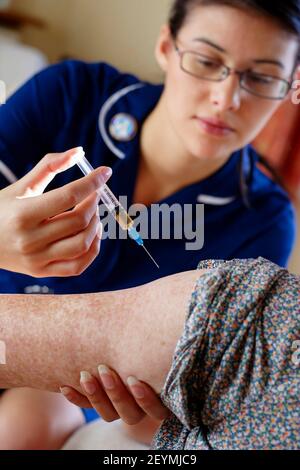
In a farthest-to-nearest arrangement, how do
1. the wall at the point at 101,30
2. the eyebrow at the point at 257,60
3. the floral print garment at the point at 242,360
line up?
the wall at the point at 101,30
the eyebrow at the point at 257,60
the floral print garment at the point at 242,360

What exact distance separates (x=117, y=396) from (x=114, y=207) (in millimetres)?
200

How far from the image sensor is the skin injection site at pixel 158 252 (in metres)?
0.47

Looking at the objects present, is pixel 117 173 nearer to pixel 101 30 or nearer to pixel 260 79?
pixel 260 79

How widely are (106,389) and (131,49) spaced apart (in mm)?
1450

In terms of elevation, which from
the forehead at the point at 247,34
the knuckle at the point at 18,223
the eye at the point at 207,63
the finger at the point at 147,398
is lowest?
the finger at the point at 147,398

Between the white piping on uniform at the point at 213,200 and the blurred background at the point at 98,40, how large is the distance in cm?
29

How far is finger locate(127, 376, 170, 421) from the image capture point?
1.72 ft

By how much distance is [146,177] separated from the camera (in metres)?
0.85

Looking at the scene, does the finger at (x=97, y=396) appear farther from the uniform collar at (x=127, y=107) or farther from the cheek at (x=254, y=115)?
the cheek at (x=254, y=115)

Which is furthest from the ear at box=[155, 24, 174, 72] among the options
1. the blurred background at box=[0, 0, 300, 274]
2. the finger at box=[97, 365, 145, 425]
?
the finger at box=[97, 365, 145, 425]

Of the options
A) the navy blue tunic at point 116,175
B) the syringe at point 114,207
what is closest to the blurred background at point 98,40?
the navy blue tunic at point 116,175

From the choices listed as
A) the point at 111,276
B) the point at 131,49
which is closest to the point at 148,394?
the point at 111,276

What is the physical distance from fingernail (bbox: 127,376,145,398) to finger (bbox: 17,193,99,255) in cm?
15

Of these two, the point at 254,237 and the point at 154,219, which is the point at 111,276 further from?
the point at 254,237
